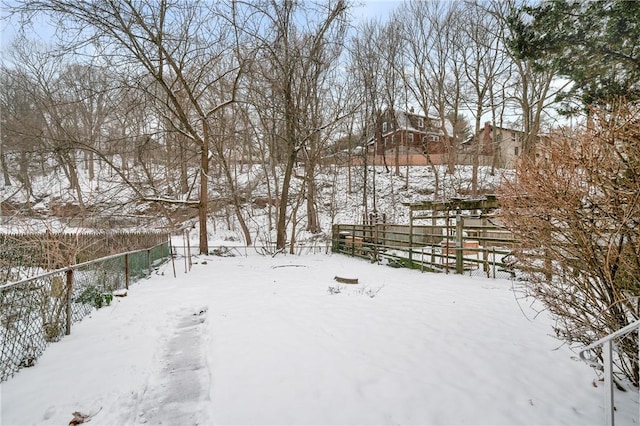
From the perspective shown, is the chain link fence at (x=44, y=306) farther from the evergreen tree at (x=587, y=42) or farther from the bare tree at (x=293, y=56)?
the bare tree at (x=293, y=56)

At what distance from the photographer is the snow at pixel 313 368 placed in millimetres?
2500

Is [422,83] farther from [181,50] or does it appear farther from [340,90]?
[181,50]

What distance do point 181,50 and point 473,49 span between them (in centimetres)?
1664

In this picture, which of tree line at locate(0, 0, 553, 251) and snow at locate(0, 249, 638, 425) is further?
tree line at locate(0, 0, 553, 251)

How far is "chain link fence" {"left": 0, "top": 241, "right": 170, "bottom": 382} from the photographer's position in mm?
3264

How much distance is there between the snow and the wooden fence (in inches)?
54.9

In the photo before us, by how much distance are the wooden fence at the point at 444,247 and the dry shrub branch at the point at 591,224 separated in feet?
5.06

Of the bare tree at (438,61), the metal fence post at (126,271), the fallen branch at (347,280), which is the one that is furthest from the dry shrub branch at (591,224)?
the bare tree at (438,61)

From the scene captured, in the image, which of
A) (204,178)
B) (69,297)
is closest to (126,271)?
(69,297)

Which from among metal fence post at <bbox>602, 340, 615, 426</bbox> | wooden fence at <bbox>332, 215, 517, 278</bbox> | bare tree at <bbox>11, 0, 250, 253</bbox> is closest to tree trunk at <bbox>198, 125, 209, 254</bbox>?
bare tree at <bbox>11, 0, 250, 253</bbox>

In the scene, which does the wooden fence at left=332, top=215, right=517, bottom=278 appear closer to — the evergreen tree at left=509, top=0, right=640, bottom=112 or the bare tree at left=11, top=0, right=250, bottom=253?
the evergreen tree at left=509, top=0, right=640, bottom=112

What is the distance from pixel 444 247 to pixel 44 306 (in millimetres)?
7486

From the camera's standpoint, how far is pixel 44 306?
3.91 meters

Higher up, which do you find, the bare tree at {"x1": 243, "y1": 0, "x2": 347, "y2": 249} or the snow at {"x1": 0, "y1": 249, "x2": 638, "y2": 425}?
the bare tree at {"x1": 243, "y1": 0, "x2": 347, "y2": 249}
